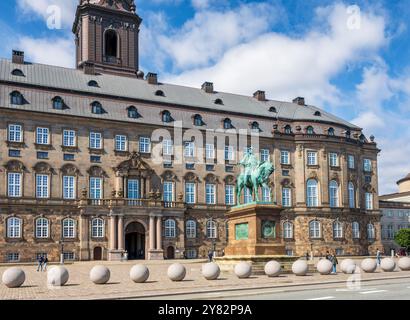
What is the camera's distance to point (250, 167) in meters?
40.1

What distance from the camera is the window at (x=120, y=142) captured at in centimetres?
6400

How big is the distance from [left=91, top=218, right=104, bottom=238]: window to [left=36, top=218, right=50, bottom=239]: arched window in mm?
4531

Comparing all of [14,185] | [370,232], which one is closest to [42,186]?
[14,185]

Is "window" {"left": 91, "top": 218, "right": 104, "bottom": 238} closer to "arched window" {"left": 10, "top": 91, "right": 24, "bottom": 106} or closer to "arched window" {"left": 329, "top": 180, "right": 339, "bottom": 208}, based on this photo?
"arched window" {"left": 10, "top": 91, "right": 24, "bottom": 106}

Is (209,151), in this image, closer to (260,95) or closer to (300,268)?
(260,95)

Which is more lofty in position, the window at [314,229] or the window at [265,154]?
the window at [265,154]

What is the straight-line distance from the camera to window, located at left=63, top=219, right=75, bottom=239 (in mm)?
59562

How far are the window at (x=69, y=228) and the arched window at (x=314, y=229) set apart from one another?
29.7 m

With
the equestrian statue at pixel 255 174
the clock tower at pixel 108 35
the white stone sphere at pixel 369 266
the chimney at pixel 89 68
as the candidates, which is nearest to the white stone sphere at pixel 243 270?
the white stone sphere at pixel 369 266

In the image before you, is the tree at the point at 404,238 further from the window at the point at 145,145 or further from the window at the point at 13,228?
the window at the point at 13,228

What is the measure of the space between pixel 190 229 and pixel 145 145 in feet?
35.8
